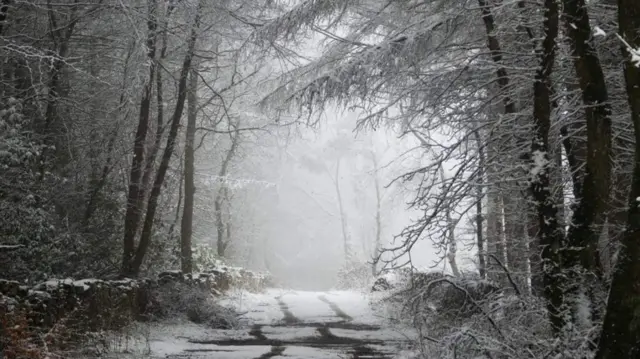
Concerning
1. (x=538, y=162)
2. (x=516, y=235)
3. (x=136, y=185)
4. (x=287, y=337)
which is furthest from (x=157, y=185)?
(x=538, y=162)

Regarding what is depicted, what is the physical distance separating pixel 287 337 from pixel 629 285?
6803 mm

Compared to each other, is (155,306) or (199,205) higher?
(199,205)

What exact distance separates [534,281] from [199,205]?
17.3 meters

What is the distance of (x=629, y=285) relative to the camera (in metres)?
4.11

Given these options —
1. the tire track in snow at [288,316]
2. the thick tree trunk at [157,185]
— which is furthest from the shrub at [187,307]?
the tire track in snow at [288,316]

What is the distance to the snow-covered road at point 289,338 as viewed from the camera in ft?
26.5

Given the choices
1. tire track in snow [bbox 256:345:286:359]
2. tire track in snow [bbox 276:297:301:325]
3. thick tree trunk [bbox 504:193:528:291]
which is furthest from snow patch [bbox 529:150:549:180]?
tire track in snow [bbox 276:297:301:325]

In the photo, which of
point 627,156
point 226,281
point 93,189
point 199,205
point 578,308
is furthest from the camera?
point 199,205

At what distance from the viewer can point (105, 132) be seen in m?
13.1

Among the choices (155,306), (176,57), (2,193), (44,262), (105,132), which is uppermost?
(176,57)

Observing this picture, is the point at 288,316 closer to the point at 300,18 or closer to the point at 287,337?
the point at 287,337

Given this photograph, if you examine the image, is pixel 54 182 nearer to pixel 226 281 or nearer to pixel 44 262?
pixel 44 262

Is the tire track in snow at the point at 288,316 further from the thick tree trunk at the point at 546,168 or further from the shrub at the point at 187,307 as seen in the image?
the thick tree trunk at the point at 546,168

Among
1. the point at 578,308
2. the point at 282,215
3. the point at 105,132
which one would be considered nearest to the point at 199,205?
the point at 105,132
